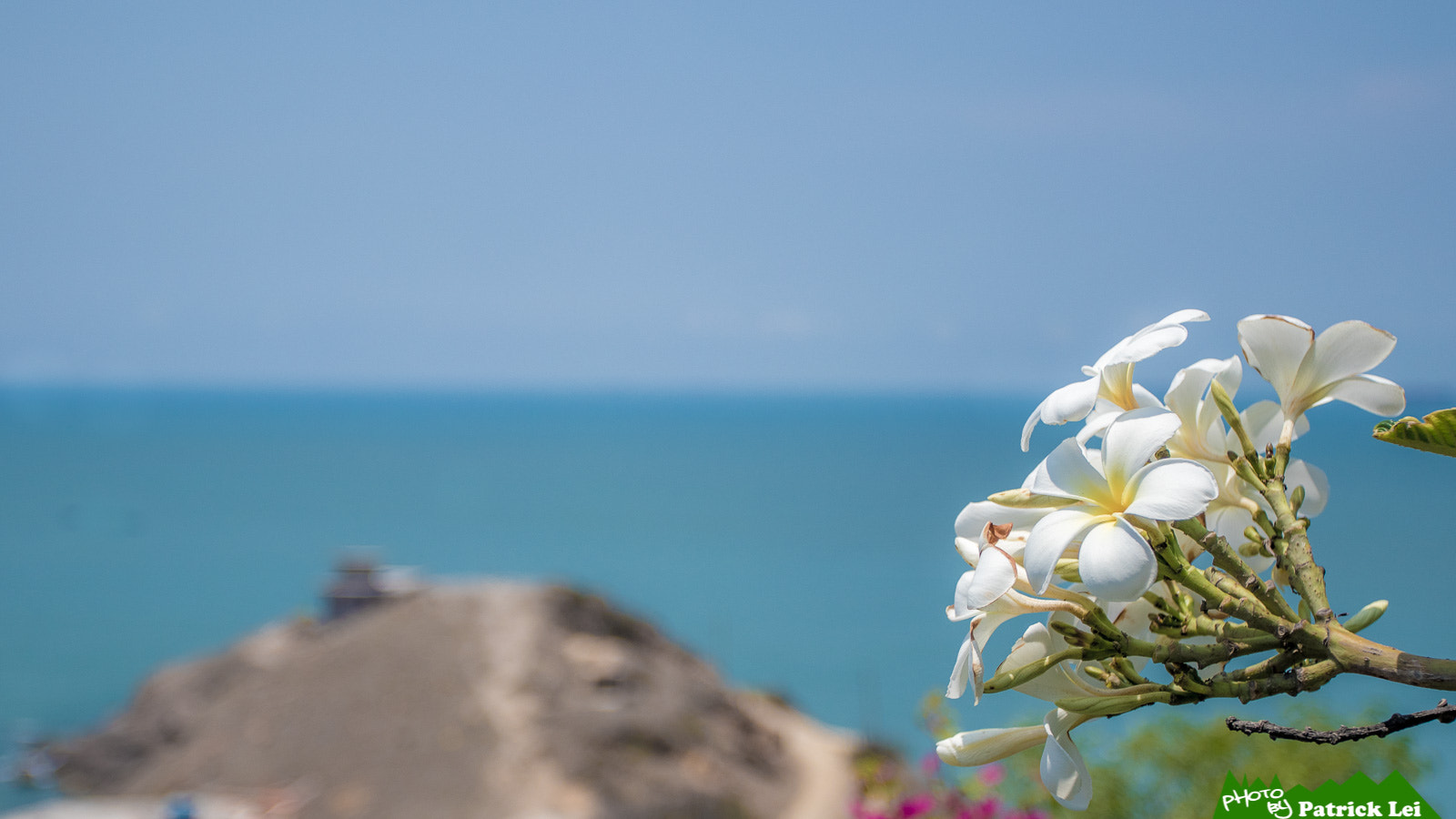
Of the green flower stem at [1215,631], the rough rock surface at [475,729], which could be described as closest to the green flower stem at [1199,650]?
the green flower stem at [1215,631]

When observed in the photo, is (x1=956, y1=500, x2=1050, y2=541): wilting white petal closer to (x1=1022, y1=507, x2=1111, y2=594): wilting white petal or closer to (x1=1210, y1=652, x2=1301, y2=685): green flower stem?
(x1=1022, y1=507, x2=1111, y2=594): wilting white petal

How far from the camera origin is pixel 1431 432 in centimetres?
90

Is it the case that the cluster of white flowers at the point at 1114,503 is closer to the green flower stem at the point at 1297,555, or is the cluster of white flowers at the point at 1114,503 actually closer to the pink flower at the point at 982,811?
the green flower stem at the point at 1297,555

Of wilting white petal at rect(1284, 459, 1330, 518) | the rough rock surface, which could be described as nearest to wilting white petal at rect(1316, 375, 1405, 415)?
wilting white petal at rect(1284, 459, 1330, 518)

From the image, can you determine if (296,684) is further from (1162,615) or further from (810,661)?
(810,661)

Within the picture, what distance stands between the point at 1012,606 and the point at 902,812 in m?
4.15

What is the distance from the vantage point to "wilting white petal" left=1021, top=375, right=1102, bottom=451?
87 cm

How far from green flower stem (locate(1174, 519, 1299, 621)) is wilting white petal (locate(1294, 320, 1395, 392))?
22 cm

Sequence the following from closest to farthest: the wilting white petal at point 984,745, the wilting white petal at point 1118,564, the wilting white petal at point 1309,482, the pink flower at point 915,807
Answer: the wilting white petal at point 1118,564 → the wilting white petal at point 984,745 → the wilting white petal at point 1309,482 → the pink flower at point 915,807

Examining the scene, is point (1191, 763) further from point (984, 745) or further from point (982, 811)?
point (984, 745)

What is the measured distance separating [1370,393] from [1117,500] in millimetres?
342

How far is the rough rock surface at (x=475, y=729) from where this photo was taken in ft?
45.0

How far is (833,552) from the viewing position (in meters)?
60.2

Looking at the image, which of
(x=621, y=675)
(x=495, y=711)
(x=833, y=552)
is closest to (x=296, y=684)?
(x=495, y=711)
